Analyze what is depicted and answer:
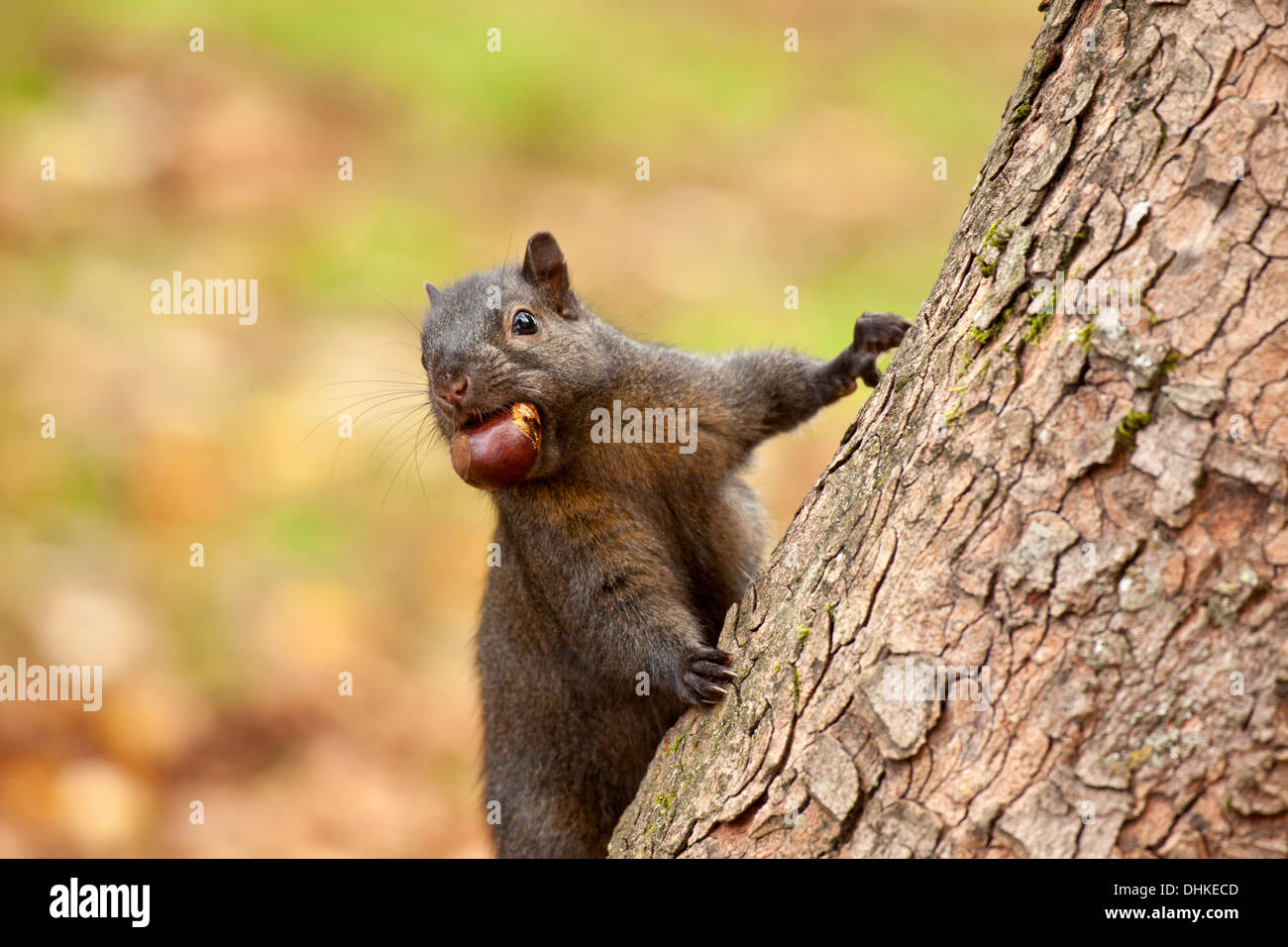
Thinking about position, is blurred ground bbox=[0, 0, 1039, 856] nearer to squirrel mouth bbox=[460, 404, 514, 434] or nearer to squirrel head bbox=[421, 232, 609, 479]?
squirrel head bbox=[421, 232, 609, 479]

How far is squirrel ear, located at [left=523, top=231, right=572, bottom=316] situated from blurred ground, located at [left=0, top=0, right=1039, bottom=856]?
1457mm

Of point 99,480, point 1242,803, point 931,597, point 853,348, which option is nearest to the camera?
point 1242,803

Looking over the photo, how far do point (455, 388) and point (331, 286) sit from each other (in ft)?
23.4

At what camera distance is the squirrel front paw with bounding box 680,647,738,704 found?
4.18 meters

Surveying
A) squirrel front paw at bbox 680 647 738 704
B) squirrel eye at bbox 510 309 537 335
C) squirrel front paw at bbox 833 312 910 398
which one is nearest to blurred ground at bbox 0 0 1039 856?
squirrel front paw at bbox 833 312 910 398

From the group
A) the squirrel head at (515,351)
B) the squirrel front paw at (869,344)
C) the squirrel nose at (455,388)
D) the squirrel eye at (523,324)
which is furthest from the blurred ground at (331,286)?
the squirrel nose at (455,388)

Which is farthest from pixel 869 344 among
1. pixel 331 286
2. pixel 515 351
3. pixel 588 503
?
pixel 331 286

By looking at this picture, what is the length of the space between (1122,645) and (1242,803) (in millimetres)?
440

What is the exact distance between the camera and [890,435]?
3.76m

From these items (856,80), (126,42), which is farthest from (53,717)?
(856,80)

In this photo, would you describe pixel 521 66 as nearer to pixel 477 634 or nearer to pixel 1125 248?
pixel 477 634

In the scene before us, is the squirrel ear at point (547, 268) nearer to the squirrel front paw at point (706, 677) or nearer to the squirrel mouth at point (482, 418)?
the squirrel mouth at point (482, 418)

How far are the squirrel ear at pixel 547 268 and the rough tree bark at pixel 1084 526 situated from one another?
92.9 inches

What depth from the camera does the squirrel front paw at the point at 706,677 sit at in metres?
4.18
